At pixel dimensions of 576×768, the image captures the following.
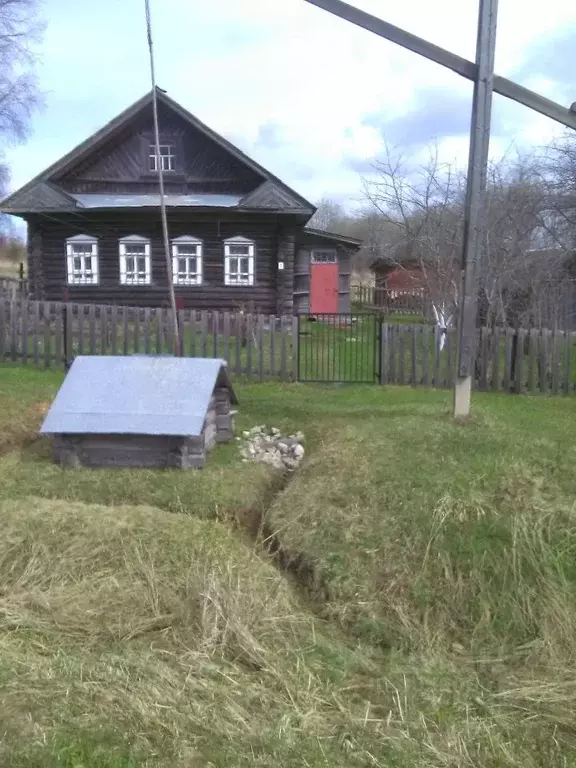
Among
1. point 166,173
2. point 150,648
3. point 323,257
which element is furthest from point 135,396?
point 323,257

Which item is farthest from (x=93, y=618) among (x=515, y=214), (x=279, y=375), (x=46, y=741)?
(x=515, y=214)

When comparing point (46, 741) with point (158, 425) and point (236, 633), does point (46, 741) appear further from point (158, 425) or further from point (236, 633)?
point (158, 425)

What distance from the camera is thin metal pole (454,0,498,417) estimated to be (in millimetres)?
7250

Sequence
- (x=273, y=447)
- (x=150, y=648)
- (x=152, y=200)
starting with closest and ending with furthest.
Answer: (x=150, y=648), (x=273, y=447), (x=152, y=200)

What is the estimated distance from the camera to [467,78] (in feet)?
24.0

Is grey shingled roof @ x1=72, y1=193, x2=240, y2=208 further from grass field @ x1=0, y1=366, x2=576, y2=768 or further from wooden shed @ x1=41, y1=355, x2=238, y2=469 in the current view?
grass field @ x1=0, y1=366, x2=576, y2=768

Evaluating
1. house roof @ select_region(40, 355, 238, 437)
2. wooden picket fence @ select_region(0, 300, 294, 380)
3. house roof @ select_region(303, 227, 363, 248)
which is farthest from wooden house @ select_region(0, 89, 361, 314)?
house roof @ select_region(40, 355, 238, 437)

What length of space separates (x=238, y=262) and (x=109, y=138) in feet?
16.6

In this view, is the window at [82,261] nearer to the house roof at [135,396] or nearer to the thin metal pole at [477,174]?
the house roof at [135,396]

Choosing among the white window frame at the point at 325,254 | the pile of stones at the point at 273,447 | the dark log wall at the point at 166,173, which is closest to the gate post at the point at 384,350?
the pile of stones at the point at 273,447

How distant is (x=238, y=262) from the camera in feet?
67.9

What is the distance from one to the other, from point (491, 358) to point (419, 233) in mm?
6555

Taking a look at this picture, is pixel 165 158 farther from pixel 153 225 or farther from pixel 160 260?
pixel 160 260

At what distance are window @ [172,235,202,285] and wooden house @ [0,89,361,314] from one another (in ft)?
0.10
